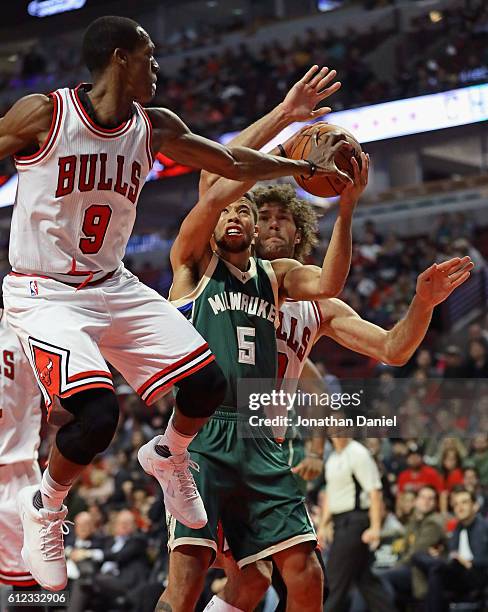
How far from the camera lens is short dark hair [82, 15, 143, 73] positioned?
4.06 meters

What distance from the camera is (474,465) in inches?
356

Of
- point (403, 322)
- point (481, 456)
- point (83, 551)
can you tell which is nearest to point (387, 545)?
point (481, 456)

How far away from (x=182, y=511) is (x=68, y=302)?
0.99 m

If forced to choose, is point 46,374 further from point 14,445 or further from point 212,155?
point 14,445

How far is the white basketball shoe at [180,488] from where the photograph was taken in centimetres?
419

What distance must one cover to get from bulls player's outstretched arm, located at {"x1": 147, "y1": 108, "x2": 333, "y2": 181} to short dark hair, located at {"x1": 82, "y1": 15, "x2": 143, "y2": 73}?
0.29m

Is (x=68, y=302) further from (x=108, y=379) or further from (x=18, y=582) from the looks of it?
(x=18, y=582)

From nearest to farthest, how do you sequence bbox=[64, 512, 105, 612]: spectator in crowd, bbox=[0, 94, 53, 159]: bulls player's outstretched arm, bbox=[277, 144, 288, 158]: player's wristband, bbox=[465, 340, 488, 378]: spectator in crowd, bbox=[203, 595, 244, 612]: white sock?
bbox=[0, 94, 53, 159]: bulls player's outstretched arm
bbox=[203, 595, 244, 612]: white sock
bbox=[277, 144, 288, 158]: player's wristband
bbox=[64, 512, 105, 612]: spectator in crowd
bbox=[465, 340, 488, 378]: spectator in crowd

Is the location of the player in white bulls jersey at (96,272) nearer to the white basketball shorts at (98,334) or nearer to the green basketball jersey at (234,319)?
the white basketball shorts at (98,334)

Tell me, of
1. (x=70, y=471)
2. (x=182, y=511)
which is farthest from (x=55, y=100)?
(x=182, y=511)

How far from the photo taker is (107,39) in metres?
4.07

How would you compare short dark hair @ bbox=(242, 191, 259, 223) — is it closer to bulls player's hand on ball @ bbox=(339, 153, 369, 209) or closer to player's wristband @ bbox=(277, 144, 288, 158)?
player's wristband @ bbox=(277, 144, 288, 158)

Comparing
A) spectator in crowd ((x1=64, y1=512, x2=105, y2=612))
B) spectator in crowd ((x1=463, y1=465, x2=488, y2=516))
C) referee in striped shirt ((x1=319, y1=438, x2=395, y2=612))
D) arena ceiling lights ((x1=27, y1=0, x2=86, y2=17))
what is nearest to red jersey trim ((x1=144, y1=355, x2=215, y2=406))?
referee in striped shirt ((x1=319, y1=438, x2=395, y2=612))

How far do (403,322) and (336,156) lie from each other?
37.6 inches
